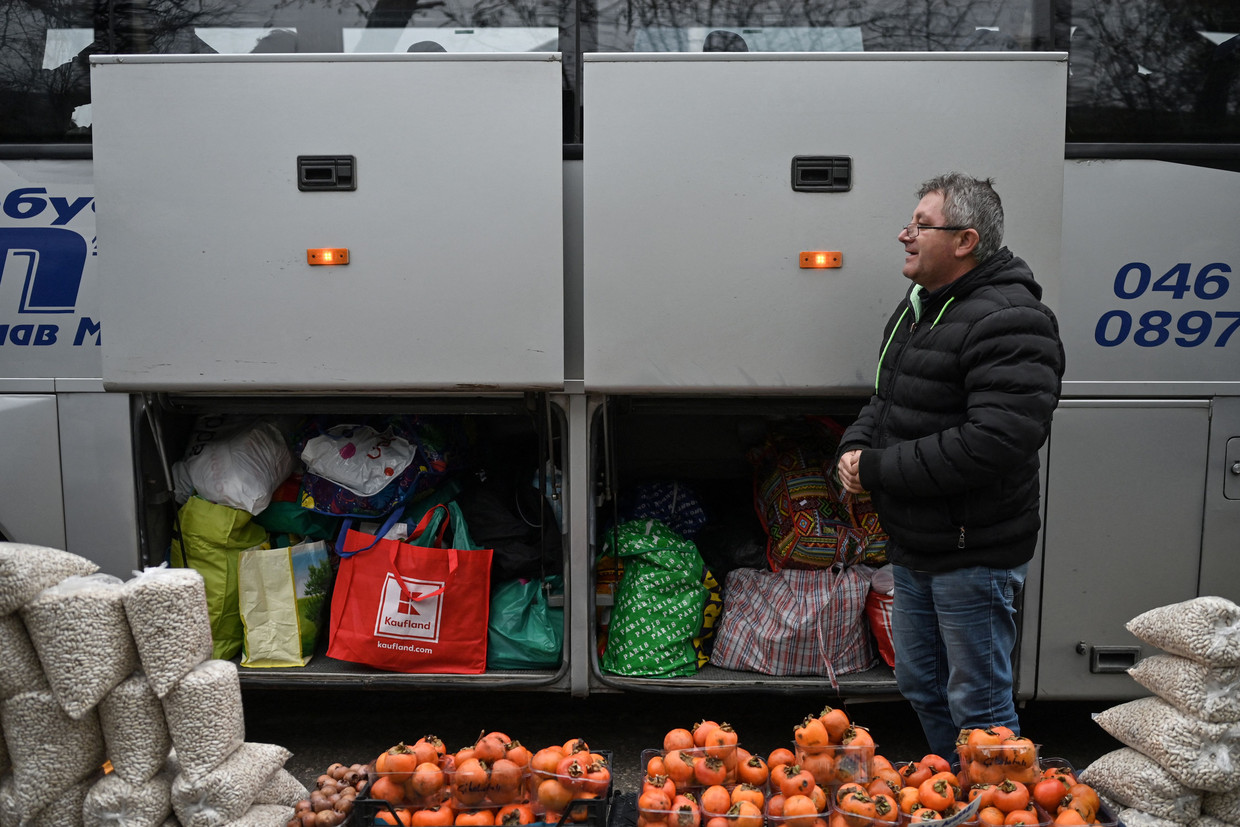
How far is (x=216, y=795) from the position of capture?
1928 mm

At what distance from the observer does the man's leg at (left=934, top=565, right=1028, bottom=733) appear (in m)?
2.54

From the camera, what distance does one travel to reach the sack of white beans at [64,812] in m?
1.98

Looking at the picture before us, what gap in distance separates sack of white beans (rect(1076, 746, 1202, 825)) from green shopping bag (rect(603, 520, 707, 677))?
1.59 m

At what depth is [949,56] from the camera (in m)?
2.91

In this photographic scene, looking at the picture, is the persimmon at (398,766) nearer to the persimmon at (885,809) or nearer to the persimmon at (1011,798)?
the persimmon at (885,809)

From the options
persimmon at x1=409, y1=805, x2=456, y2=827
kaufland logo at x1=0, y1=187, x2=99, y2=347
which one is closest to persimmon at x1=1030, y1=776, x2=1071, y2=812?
persimmon at x1=409, y1=805, x2=456, y2=827

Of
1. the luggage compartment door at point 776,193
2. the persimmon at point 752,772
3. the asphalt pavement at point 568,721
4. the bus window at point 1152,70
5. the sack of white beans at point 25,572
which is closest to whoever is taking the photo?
the sack of white beans at point 25,572

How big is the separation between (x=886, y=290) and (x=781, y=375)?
448mm

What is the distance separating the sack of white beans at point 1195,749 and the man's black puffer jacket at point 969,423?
0.62 meters

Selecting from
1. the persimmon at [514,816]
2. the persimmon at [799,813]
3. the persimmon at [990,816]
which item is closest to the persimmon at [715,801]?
the persimmon at [799,813]

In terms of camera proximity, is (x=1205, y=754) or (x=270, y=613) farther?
(x=270, y=613)

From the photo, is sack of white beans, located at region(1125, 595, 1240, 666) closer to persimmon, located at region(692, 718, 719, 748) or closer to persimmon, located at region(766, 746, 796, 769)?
persimmon, located at region(766, 746, 796, 769)

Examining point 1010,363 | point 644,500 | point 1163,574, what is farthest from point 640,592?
point 1163,574

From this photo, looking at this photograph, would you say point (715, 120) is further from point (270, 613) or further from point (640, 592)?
point (270, 613)
